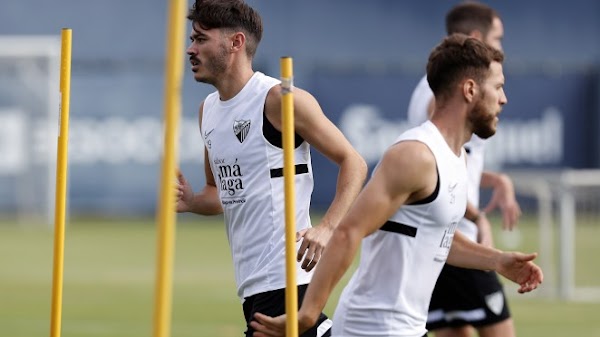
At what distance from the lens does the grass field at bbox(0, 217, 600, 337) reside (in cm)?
1352

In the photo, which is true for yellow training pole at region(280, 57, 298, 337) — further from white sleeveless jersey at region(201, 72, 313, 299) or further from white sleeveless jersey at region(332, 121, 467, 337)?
white sleeveless jersey at region(201, 72, 313, 299)

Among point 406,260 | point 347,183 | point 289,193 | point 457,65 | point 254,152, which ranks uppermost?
point 457,65

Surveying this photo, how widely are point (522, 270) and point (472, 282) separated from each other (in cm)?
220

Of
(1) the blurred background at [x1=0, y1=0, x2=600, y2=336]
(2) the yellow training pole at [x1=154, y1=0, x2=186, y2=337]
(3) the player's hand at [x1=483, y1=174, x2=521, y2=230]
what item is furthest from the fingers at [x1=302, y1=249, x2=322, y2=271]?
(1) the blurred background at [x1=0, y1=0, x2=600, y2=336]

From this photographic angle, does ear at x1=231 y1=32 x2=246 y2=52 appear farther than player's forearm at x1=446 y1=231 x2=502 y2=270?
Yes

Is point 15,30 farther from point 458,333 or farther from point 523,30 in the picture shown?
point 458,333

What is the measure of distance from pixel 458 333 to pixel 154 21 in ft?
82.2

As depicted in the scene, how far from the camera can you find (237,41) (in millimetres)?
7059

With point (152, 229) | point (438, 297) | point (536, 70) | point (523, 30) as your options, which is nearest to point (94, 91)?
point (152, 229)

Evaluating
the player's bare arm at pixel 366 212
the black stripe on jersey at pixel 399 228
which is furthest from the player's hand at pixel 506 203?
the player's bare arm at pixel 366 212

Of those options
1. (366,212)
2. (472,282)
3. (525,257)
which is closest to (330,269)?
(366,212)

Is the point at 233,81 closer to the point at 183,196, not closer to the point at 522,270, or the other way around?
the point at 183,196

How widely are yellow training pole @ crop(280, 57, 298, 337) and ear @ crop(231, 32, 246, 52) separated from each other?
1.45m

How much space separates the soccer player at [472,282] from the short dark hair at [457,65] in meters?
2.31
